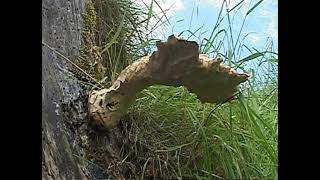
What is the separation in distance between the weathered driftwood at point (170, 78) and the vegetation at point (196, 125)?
0.14 ft

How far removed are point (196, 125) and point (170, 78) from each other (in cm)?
13

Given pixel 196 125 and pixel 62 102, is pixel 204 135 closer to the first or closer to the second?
pixel 196 125

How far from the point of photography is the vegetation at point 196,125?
2.37 feet

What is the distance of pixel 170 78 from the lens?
69 cm

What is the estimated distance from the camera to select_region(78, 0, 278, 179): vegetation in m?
0.72

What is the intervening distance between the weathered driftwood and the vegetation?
0.14 ft

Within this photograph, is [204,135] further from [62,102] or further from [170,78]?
[62,102]

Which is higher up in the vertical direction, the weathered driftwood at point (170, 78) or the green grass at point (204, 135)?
the weathered driftwood at point (170, 78)

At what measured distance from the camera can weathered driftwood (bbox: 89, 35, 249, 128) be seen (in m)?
0.64

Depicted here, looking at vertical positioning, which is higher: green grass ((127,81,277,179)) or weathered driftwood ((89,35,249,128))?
weathered driftwood ((89,35,249,128))

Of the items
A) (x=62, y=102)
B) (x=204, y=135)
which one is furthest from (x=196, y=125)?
(x=62, y=102)
